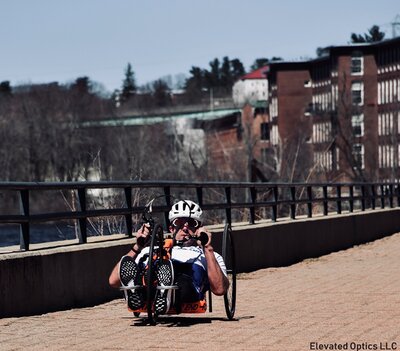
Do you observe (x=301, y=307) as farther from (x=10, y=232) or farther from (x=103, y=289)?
(x=10, y=232)

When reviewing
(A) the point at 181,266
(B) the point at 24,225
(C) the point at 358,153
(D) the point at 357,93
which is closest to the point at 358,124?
(D) the point at 357,93

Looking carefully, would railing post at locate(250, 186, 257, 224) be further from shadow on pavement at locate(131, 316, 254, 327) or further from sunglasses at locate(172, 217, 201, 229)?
sunglasses at locate(172, 217, 201, 229)

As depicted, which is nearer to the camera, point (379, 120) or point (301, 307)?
point (301, 307)

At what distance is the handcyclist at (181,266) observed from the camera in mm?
12031

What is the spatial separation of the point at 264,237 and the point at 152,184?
4704 millimetres

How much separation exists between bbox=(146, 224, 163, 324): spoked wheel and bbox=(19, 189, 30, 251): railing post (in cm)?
216

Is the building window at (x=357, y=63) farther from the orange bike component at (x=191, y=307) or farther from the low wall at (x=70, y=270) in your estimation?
the orange bike component at (x=191, y=307)

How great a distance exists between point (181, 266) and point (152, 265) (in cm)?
47

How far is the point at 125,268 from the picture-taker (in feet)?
39.3

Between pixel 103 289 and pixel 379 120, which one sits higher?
pixel 103 289

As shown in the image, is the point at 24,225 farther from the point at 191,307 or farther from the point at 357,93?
the point at 357,93

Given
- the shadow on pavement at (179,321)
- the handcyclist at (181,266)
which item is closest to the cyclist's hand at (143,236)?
the handcyclist at (181,266)

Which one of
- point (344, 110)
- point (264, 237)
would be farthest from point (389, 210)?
point (344, 110)

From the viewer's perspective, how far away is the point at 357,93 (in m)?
119
